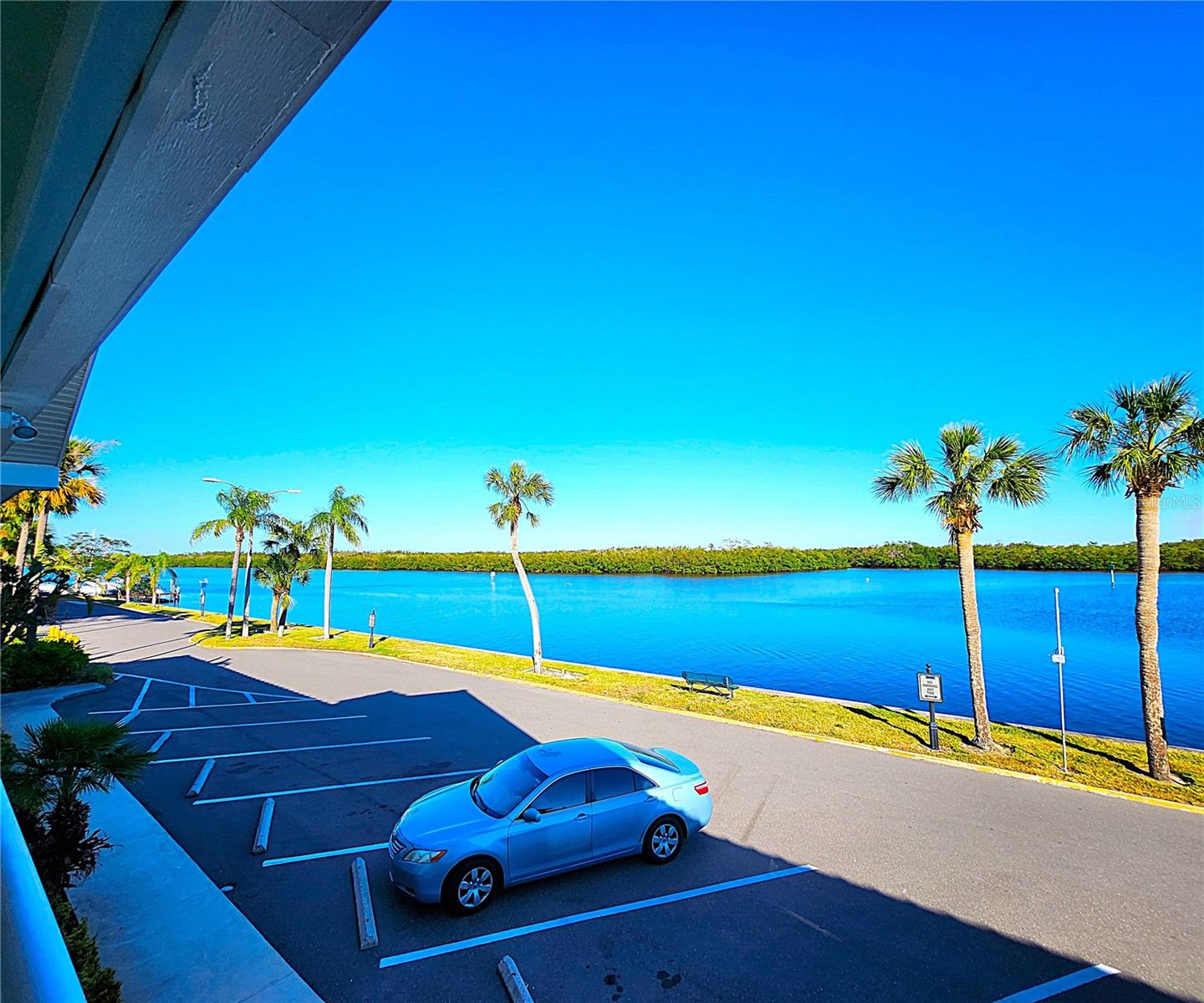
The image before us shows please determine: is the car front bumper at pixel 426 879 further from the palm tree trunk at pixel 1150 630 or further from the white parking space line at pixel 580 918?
the palm tree trunk at pixel 1150 630

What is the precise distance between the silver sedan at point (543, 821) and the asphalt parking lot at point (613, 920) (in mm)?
323

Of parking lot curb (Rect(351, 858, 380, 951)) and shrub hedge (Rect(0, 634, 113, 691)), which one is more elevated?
shrub hedge (Rect(0, 634, 113, 691))

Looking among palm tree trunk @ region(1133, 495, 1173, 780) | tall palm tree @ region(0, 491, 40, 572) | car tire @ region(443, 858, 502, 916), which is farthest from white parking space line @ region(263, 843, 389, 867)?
tall palm tree @ region(0, 491, 40, 572)

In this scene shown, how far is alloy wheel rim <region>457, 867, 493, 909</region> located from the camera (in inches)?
262

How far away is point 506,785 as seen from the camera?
7695 millimetres

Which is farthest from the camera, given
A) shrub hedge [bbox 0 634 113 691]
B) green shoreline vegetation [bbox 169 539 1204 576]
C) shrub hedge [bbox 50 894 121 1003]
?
green shoreline vegetation [bbox 169 539 1204 576]

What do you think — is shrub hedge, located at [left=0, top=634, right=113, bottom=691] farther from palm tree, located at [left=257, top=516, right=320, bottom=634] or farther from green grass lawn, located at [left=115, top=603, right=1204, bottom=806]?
palm tree, located at [left=257, top=516, right=320, bottom=634]

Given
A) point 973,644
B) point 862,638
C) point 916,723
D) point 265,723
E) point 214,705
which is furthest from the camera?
point 862,638

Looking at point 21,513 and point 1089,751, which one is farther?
point 21,513

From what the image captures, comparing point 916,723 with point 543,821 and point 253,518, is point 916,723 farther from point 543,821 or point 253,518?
point 253,518

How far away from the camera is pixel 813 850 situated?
821 cm

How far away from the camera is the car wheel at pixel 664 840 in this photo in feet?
25.6

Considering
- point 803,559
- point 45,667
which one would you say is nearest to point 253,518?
point 45,667

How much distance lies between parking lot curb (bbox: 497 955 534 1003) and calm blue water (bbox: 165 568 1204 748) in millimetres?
19465
